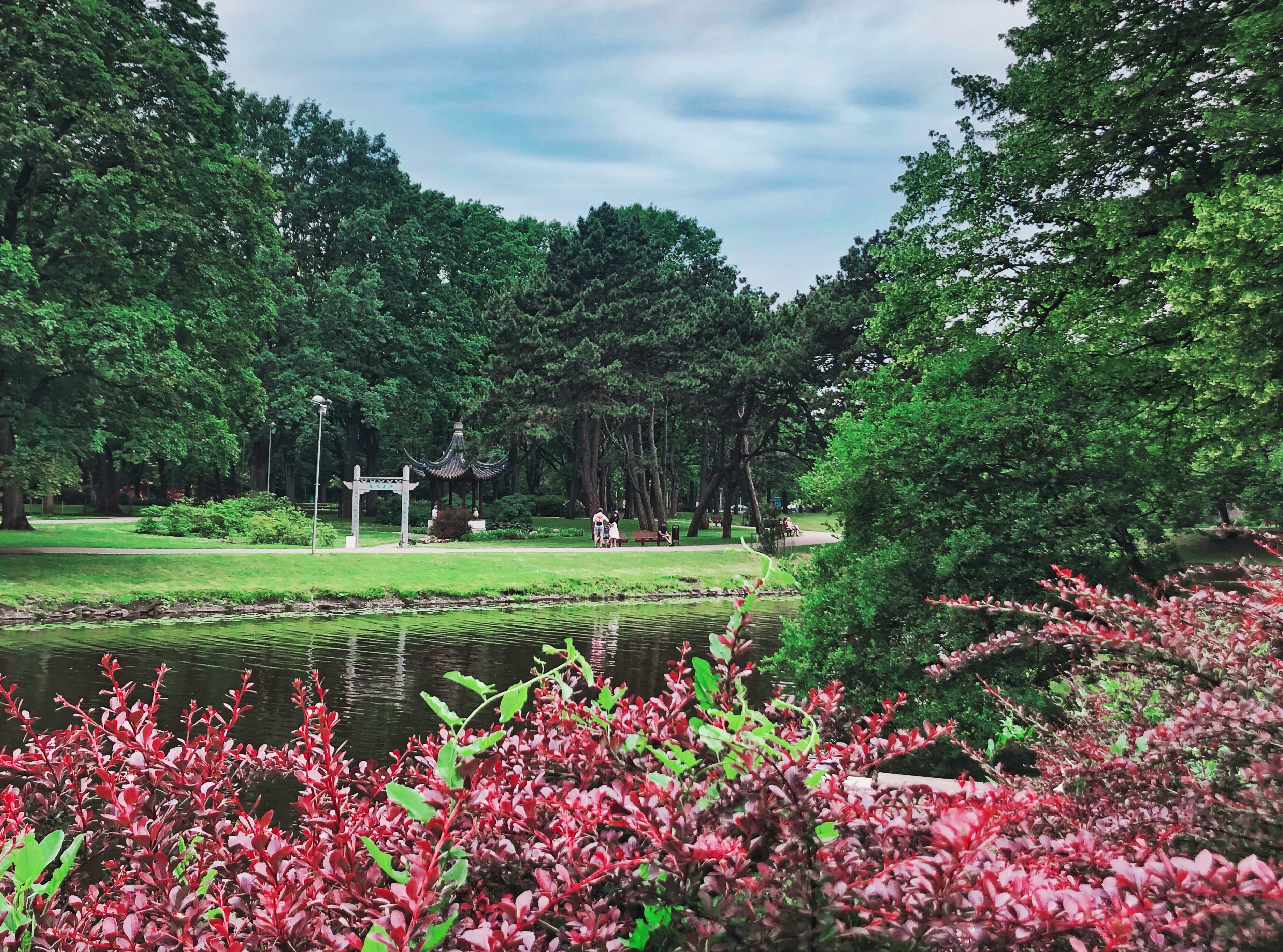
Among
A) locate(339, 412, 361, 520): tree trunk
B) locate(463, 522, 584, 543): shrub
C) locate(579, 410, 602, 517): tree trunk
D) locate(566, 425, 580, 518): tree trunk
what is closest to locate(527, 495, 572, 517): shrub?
locate(566, 425, 580, 518): tree trunk

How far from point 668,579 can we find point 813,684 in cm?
1772

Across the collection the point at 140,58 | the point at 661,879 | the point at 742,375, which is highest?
the point at 140,58

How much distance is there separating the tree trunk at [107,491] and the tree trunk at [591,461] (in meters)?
22.8

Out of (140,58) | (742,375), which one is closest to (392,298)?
(742,375)

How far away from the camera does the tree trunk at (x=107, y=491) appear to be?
43.6 m

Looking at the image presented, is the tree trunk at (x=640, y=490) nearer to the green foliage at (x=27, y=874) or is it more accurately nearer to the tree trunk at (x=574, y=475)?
the tree trunk at (x=574, y=475)

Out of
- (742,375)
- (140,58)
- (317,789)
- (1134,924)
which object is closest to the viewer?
(1134,924)

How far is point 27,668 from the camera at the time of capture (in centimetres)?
1191

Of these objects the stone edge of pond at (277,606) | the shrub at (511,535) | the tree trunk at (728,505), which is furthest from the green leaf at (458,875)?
the tree trunk at (728,505)

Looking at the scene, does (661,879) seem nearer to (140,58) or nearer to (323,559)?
(323,559)

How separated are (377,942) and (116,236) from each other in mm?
22621

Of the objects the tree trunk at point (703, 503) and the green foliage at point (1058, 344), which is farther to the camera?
the tree trunk at point (703, 503)

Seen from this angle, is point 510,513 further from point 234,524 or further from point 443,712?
point 443,712

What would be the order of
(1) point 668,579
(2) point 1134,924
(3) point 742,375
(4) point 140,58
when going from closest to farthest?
(2) point 1134,924 → (4) point 140,58 → (1) point 668,579 → (3) point 742,375
